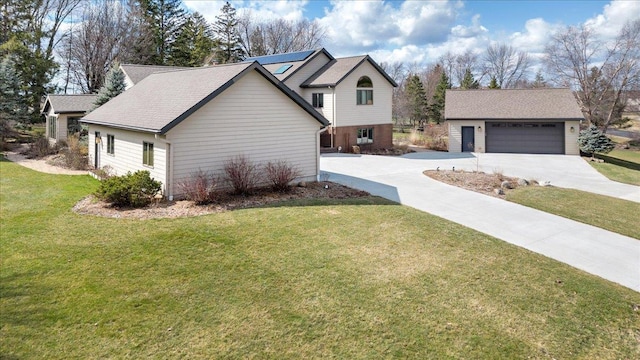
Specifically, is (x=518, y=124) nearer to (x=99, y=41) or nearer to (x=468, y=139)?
(x=468, y=139)

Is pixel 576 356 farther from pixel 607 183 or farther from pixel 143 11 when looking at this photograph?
pixel 143 11

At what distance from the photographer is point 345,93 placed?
2688 centimetres

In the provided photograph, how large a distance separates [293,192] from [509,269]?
755 centimetres

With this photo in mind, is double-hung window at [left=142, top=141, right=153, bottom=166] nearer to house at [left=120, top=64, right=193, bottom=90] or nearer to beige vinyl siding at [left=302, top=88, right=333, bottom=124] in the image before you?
house at [left=120, top=64, right=193, bottom=90]

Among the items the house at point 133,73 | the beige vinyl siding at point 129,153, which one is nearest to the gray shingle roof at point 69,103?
the house at point 133,73

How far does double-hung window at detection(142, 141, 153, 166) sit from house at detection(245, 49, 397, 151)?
48.2 feet

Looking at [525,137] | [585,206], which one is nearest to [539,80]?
[525,137]

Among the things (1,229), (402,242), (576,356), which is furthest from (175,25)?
(576,356)

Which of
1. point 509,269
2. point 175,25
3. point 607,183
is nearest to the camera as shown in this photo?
point 509,269

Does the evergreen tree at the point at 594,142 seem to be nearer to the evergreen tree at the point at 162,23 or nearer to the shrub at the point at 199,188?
the shrub at the point at 199,188

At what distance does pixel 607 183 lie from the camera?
729 inches

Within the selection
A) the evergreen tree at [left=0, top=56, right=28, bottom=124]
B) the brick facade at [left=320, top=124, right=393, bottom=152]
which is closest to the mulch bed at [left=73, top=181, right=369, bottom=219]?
the brick facade at [left=320, top=124, right=393, bottom=152]

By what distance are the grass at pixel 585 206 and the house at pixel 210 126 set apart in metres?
7.76

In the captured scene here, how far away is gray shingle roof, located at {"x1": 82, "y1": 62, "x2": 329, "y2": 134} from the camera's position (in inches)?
494
